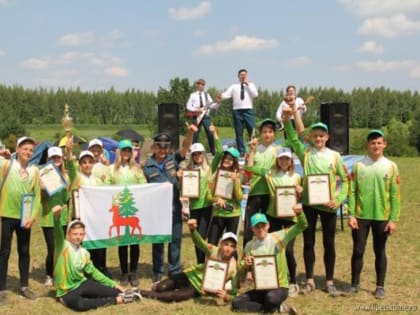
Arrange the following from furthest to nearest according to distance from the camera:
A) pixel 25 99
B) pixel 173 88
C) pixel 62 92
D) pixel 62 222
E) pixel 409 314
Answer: pixel 62 92, pixel 25 99, pixel 173 88, pixel 62 222, pixel 409 314

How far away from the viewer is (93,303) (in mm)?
6098

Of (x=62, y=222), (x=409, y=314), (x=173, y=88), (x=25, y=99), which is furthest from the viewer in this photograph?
(x=25, y=99)

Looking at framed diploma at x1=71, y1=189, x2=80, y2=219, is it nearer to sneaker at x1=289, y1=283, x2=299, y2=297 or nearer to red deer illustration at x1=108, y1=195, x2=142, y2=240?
red deer illustration at x1=108, y1=195, x2=142, y2=240

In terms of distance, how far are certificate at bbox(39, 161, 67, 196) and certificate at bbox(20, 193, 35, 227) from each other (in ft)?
1.31

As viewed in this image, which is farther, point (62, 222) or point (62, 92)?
point (62, 92)

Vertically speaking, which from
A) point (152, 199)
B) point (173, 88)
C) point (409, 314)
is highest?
point (173, 88)

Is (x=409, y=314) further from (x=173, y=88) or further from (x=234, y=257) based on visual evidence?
(x=173, y=88)

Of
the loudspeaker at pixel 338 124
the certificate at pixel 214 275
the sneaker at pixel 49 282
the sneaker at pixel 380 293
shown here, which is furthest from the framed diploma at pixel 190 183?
the loudspeaker at pixel 338 124

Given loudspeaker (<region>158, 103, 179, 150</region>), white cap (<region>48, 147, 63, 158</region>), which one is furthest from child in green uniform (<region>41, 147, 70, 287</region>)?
loudspeaker (<region>158, 103, 179, 150</region>)

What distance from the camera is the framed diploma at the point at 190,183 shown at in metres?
6.91

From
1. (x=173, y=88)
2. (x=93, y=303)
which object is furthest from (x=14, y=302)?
(x=173, y=88)

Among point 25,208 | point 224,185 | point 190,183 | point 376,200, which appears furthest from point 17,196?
point 376,200

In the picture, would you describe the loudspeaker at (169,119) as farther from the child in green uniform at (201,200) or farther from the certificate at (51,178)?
the certificate at (51,178)

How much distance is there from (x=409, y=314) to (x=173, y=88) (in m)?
32.7
